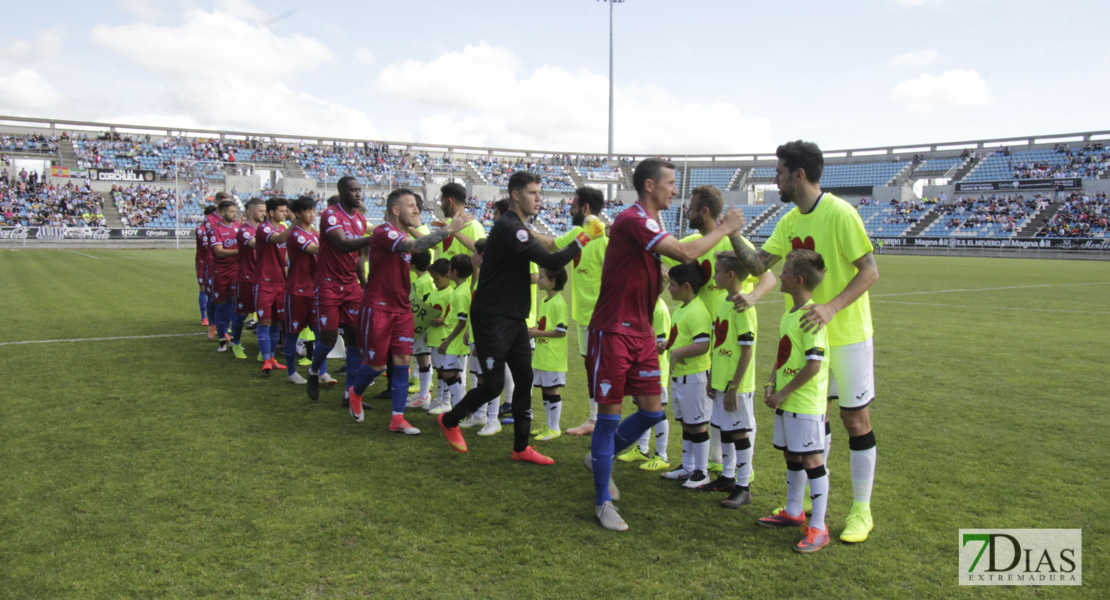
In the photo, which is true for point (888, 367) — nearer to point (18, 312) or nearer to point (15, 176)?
point (18, 312)

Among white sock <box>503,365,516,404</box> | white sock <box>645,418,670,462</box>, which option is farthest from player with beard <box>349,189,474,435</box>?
white sock <box>645,418,670,462</box>

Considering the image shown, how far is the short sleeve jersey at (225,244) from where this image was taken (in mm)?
10359

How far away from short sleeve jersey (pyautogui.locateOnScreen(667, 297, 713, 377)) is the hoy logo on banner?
6.43 feet

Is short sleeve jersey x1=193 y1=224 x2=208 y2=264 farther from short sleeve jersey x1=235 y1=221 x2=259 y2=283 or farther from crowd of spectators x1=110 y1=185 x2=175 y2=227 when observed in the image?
crowd of spectators x1=110 y1=185 x2=175 y2=227

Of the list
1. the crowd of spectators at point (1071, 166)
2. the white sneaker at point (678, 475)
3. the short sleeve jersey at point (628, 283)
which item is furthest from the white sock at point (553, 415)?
the crowd of spectators at point (1071, 166)

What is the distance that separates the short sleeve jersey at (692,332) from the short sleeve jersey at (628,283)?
767mm

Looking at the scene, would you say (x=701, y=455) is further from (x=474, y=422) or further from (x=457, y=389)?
(x=457, y=389)

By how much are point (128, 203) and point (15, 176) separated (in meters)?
7.95

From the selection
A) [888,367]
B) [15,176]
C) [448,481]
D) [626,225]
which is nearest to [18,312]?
[448,481]

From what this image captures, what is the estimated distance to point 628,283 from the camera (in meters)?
4.36

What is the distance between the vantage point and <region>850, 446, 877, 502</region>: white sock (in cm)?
416

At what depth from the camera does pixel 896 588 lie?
3.50m

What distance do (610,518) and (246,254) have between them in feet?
24.9

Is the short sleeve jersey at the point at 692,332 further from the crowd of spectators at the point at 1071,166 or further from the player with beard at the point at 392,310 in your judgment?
the crowd of spectators at the point at 1071,166
